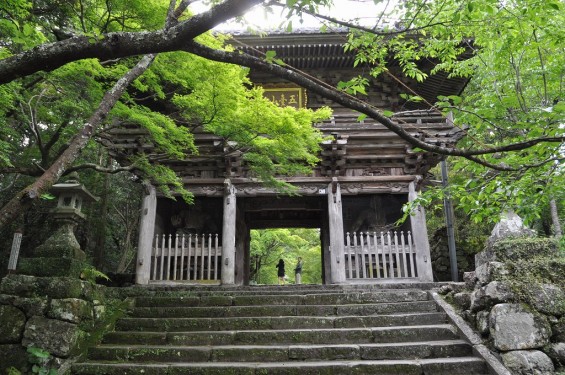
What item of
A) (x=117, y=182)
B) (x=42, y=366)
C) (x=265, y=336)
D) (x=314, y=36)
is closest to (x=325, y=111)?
(x=314, y=36)

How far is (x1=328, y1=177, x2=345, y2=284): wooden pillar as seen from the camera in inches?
362

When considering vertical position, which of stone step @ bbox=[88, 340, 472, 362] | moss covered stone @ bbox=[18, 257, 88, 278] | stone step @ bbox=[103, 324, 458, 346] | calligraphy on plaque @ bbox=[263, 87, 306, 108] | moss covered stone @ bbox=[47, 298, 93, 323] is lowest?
stone step @ bbox=[88, 340, 472, 362]

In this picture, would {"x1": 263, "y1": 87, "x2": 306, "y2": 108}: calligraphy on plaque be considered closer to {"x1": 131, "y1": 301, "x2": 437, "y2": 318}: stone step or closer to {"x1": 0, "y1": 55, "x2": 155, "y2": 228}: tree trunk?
{"x1": 0, "y1": 55, "x2": 155, "y2": 228}: tree trunk

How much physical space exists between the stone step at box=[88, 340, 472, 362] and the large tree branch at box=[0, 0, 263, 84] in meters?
4.07

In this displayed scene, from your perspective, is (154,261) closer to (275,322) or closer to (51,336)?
(51,336)

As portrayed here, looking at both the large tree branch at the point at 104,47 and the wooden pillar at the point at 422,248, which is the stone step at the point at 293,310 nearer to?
the wooden pillar at the point at 422,248

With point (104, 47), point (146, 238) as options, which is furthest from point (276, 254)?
point (104, 47)

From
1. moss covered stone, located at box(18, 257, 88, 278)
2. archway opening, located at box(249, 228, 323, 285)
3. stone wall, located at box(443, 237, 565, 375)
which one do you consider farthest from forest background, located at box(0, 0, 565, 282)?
archway opening, located at box(249, 228, 323, 285)

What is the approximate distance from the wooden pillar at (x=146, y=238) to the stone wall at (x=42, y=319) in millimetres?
3523

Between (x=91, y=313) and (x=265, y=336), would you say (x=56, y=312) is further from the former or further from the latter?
(x=265, y=336)

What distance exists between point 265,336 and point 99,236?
10.8m

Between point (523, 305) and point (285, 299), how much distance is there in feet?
12.0

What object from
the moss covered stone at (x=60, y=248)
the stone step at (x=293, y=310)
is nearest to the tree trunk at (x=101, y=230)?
the stone step at (x=293, y=310)

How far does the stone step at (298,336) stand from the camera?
5.64 m
